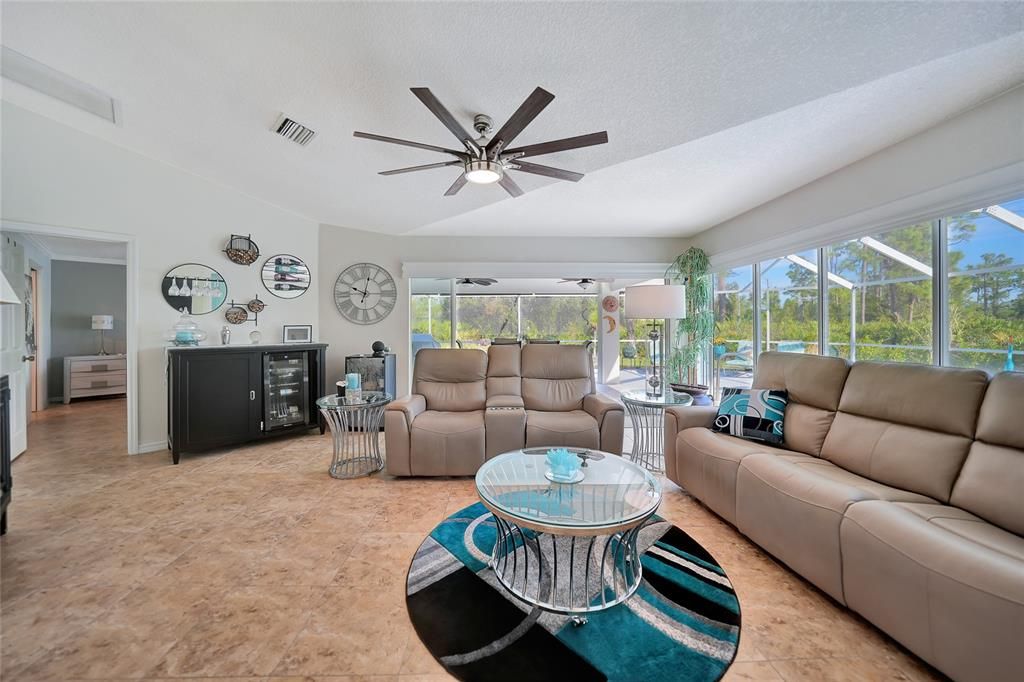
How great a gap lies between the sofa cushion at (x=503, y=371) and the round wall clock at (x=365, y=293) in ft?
5.77

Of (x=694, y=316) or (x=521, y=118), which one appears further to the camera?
(x=694, y=316)

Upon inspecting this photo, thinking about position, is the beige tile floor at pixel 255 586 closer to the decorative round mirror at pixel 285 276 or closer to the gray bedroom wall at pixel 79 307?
the decorative round mirror at pixel 285 276

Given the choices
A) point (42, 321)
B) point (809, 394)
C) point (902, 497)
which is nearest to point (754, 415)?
point (809, 394)

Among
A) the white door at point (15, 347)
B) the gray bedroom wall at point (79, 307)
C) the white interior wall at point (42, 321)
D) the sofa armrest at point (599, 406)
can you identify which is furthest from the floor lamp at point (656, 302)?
the gray bedroom wall at point (79, 307)

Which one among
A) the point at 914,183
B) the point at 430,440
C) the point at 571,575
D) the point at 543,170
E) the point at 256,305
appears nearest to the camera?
the point at 571,575

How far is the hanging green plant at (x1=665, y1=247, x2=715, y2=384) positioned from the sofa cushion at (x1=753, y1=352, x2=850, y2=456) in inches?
70.5

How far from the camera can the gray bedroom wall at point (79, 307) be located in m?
5.49

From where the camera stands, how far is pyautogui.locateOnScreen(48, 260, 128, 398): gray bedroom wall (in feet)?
18.0

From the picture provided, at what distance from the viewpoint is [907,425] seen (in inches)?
72.1

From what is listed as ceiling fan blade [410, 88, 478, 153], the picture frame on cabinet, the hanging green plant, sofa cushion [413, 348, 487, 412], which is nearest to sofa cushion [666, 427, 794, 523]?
sofa cushion [413, 348, 487, 412]

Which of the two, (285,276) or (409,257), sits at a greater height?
(409,257)

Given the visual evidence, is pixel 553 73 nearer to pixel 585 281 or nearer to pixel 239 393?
pixel 585 281

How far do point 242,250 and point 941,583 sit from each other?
5220mm

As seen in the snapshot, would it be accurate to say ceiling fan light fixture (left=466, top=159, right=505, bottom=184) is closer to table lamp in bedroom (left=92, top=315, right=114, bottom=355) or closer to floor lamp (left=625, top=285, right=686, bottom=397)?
floor lamp (left=625, top=285, right=686, bottom=397)
